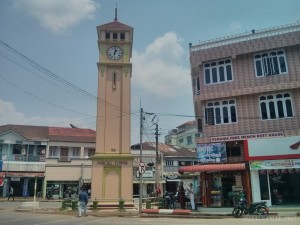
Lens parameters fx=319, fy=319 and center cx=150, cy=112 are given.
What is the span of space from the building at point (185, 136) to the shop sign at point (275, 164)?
3372 centimetres

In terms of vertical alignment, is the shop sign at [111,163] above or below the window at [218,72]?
below

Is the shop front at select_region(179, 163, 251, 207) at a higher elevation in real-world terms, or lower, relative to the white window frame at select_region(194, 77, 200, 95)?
lower

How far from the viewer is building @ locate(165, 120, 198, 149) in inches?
2241

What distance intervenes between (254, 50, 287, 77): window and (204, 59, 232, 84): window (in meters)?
2.04

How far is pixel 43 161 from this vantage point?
43031 mm

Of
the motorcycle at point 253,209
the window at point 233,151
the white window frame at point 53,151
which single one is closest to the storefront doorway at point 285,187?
the window at point 233,151

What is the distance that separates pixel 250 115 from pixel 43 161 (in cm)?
3013

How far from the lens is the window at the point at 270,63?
22.9 meters

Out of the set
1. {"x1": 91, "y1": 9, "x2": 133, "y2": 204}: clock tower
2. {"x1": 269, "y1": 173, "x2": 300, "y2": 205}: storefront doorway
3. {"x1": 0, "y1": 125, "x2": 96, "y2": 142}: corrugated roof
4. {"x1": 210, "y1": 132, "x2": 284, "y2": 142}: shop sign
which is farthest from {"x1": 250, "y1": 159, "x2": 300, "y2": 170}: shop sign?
{"x1": 0, "y1": 125, "x2": 96, "y2": 142}: corrugated roof

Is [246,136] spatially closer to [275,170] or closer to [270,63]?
[275,170]

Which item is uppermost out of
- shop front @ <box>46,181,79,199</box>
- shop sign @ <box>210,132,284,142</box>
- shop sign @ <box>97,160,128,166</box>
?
Result: shop sign @ <box>210,132,284,142</box>

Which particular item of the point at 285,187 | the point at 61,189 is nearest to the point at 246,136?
the point at 285,187

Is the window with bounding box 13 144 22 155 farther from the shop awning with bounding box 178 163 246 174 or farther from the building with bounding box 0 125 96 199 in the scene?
the shop awning with bounding box 178 163 246 174

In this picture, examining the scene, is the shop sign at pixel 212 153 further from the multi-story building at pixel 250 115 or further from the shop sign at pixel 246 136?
the shop sign at pixel 246 136
